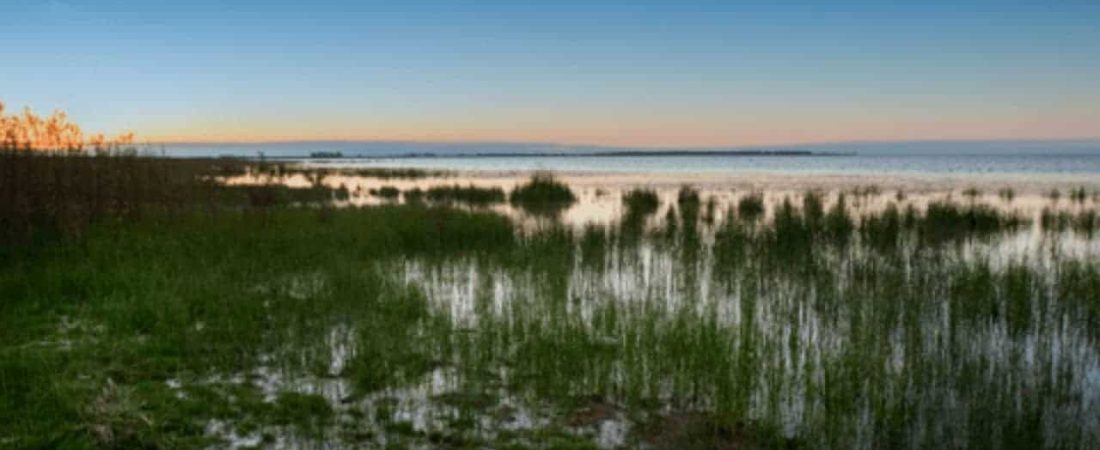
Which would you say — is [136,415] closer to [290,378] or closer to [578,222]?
[290,378]

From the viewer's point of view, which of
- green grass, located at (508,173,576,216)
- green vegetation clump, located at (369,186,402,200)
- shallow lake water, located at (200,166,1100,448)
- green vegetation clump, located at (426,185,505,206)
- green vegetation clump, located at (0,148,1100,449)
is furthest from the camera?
green vegetation clump, located at (369,186,402,200)

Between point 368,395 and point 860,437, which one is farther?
point 368,395

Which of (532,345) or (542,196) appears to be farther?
(542,196)

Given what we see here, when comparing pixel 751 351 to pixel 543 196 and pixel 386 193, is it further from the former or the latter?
pixel 386 193

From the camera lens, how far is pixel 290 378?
347 inches

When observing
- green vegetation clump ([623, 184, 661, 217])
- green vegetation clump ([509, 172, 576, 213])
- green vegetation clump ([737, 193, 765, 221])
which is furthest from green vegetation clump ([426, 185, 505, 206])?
green vegetation clump ([737, 193, 765, 221])

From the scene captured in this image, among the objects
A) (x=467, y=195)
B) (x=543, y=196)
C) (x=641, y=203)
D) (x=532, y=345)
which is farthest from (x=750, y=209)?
(x=532, y=345)

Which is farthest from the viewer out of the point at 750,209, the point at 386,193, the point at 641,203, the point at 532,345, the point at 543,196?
the point at 386,193

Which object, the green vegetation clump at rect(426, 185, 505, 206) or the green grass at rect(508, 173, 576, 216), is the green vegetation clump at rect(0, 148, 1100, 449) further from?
the green vegetation clump at rect(426, 185, 505, 206)

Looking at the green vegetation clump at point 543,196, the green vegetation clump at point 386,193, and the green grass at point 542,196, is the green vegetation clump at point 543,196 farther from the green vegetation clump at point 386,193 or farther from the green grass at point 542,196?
the green vegetation clump at point 386,193

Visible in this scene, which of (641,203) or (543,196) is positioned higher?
(543,196)

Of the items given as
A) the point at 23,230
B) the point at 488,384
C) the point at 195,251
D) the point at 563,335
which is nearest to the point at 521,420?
the point at 488,384

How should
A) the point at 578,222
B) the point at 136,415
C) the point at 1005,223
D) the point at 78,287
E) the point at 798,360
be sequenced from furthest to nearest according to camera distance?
the point at 578,222 < the point at 1005,223 < the point at 78,287 < the point at 798,360 < the point at 136,415

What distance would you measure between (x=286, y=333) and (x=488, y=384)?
3.64 m
